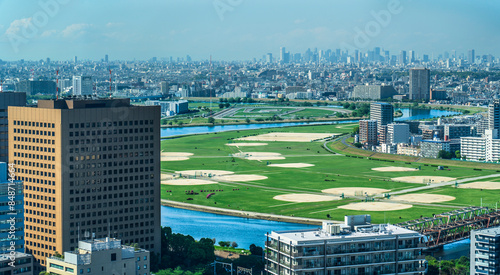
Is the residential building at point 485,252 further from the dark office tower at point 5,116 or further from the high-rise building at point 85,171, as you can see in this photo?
the dark office tower at point 5,116

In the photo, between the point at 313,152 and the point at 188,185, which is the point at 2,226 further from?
the point at 313,152

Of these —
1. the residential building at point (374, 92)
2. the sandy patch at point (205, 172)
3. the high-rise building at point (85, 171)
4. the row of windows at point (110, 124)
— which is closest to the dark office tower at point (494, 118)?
the sandy patch at point (205, 172)

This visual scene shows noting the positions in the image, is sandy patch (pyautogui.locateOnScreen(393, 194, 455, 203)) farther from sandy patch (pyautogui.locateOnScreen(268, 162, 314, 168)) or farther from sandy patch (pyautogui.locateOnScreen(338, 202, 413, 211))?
sandy patch (pyautogui.locateOnScreen(268, 162, 314, 168))

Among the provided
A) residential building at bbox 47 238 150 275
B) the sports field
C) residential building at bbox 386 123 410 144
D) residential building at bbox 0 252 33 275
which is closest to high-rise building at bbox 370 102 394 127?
residential building at bbox 386 123 410 144

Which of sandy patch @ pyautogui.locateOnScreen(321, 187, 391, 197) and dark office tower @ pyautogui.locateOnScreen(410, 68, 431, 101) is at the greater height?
dark office tower @ pyautogui.locateOnScreen(410, 68, 431, 101)

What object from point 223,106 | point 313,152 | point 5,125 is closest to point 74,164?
point 5,125

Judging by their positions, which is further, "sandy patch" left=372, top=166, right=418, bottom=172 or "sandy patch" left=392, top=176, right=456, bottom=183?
"sandy patch" left=372, top=166, right=418, bottom=172
